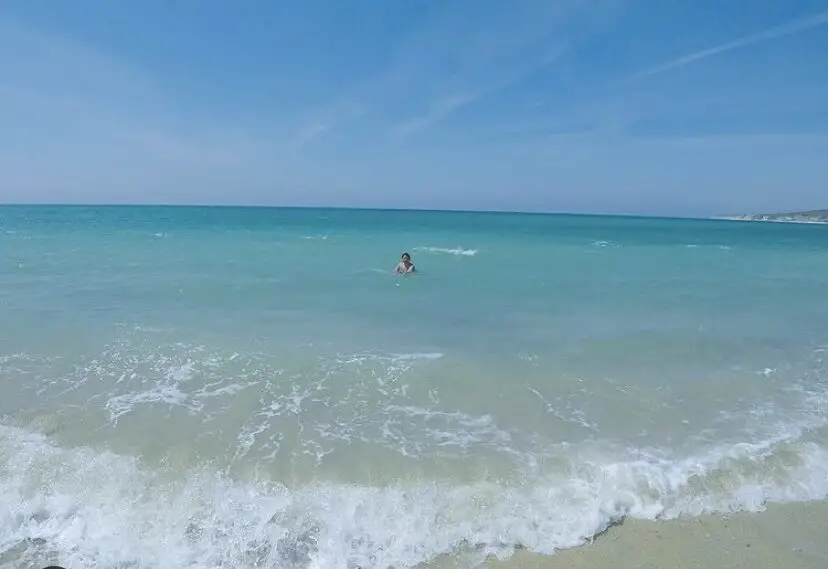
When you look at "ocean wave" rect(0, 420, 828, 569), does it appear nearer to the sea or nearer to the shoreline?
the sea

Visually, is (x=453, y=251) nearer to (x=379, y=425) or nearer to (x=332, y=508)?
(x=379, y=425)

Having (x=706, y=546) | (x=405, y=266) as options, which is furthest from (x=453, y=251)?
(x=706, y=546)

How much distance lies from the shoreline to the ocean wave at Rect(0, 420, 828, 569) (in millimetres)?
129

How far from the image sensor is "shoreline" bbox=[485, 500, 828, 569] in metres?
4.38

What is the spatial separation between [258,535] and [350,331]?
6.67 meters

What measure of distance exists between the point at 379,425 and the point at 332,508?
179cm

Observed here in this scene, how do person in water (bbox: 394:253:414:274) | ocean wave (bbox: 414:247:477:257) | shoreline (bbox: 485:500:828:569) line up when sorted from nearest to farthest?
shoreline (bbox: 485:500:828:569)
person in water (bbox: 394:253:414:274)
ocean wave (bbox: 414:247:477:257)

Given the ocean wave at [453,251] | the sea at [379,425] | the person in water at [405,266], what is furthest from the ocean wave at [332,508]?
the ocean wave at [453,251]

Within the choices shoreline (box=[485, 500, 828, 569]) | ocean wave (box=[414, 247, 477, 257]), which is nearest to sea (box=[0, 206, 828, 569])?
shoreline (box=[485, 500, 828, 569])

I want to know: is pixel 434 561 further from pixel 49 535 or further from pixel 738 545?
pixel 49 535

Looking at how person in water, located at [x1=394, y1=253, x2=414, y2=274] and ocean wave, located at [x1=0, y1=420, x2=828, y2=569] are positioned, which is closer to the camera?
ocean wave, located at [x1=0, y1=420, x2=828, y2=569]

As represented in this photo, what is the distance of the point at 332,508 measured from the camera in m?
5.02

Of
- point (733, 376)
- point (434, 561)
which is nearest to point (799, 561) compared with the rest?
point (434, 561)

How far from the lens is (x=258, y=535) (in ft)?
15.1
